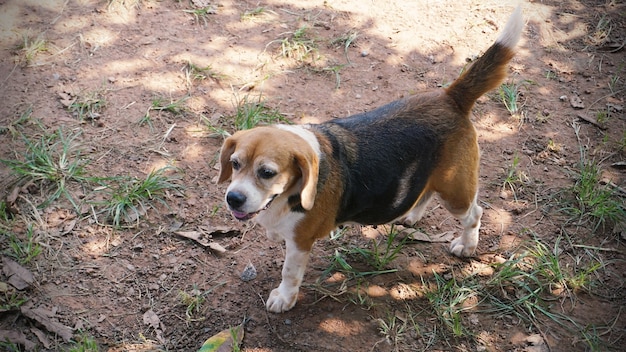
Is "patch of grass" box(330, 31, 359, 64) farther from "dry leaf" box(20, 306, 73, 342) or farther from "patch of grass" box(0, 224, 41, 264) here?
"dry leaf" box(20, 306, 73, 342)

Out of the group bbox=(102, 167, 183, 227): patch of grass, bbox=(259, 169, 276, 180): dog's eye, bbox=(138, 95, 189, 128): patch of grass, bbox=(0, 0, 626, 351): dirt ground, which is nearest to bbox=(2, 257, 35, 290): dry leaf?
bbox=(0, 0, 626, 351): dirt ground

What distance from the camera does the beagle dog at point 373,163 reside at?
130 inches

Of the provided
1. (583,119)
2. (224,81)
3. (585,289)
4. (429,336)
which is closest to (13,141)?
(224,81)

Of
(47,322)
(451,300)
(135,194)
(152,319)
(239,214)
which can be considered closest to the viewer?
(239,214)

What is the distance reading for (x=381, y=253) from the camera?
14.0ft

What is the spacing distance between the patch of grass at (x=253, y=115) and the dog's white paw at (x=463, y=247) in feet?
6.29

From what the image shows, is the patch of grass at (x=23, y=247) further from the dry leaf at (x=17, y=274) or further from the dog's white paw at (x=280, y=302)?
the dog's white paw at (x=280, y=302)

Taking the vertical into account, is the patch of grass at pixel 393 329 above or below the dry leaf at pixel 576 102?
below

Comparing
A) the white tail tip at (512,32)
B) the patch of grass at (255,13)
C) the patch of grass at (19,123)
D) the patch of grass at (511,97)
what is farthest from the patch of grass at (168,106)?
the patch of grass at (511,97)

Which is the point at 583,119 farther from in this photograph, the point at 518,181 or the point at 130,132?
the point at 130,132

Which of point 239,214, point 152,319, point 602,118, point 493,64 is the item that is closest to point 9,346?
point 152,319

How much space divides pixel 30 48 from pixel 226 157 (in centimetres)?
314

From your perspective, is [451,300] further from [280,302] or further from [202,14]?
[202,14]

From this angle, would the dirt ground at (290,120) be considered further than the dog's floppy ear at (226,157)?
Yes
